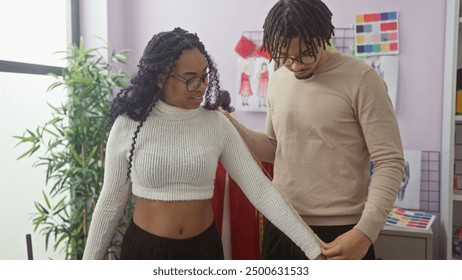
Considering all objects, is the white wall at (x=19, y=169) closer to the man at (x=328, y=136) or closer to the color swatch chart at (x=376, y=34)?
the man at (x=328, y=136)

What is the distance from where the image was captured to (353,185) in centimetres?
98

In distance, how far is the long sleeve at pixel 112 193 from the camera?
93 cm

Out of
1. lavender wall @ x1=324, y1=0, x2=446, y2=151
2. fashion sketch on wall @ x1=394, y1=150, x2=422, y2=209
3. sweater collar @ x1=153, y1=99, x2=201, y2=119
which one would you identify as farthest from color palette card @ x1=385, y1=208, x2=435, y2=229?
sweater collar @ x1=153, y1=99, x2=201, y2=119

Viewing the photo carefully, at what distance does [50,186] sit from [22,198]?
156 mm

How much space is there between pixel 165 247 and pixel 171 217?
0.23 feet

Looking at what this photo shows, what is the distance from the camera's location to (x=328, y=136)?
968mm

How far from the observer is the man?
917mm

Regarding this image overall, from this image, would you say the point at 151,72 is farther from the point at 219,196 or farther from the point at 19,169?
the point at 19,169

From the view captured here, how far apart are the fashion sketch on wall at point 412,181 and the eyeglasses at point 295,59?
43.6 inches

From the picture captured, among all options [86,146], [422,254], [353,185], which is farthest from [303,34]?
[86,146]

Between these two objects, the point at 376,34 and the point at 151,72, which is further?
the point at 376,34

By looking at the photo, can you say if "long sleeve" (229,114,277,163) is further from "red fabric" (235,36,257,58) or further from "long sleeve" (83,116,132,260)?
"red fabric" (235,36,257,58)

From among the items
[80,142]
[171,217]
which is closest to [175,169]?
[171,217]
